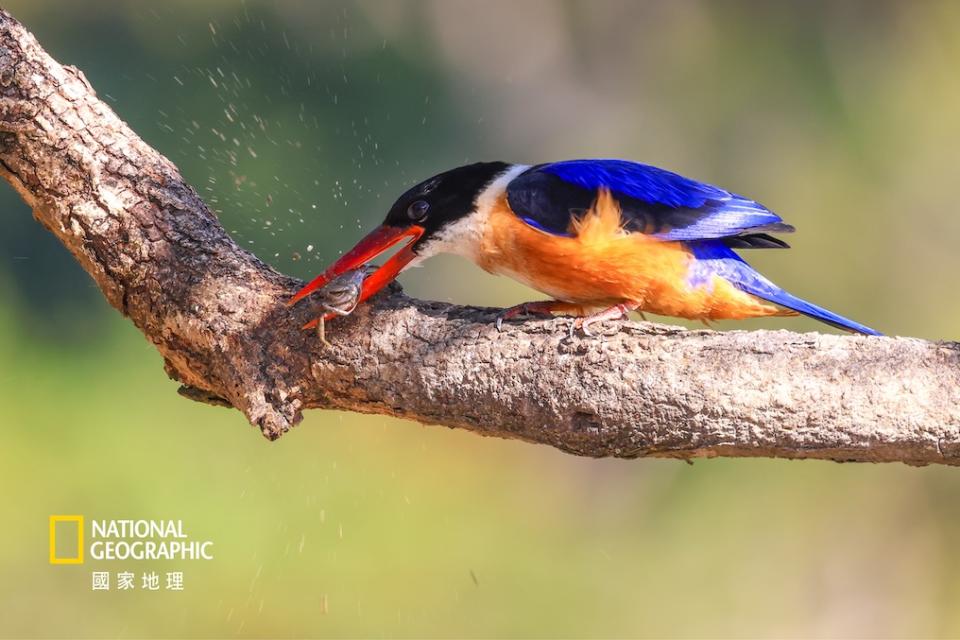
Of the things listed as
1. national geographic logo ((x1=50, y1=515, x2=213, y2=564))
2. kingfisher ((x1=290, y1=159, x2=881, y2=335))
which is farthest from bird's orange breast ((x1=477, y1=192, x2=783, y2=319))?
national geographic logo ((x1=50, y1=515, x2=213, y2=564))

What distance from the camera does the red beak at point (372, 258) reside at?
2.64 metres

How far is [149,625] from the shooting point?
4.70m

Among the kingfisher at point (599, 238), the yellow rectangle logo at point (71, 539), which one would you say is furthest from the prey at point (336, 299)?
the yellow rectangle logo at point (71, 539)

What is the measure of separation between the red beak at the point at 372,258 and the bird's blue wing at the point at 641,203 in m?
0.32

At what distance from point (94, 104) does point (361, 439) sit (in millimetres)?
2959

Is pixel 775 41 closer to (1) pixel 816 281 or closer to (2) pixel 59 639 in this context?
(1) pixel 816 281

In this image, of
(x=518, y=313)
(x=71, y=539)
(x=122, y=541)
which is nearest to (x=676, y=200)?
(x=518, y=313)

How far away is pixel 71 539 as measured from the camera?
466 centimetres

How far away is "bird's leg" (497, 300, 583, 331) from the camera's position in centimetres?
256

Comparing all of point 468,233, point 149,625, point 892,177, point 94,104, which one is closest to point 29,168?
point 94,104

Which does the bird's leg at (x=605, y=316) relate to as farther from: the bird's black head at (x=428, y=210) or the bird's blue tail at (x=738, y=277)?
the bird's black head at (x=428, y=210)

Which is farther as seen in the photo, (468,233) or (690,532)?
(690,532)

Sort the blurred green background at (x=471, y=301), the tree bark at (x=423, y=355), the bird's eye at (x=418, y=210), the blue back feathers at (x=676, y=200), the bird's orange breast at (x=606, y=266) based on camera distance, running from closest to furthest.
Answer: the tree bark at (x=423, y=355), the bird's orange breast at (x=606, y=266), the blue back feathers at (x=676, y=200), the bird's eye at (x=418, y=210), the blurred green background at (x=471, y=301)

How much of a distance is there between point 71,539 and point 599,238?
297 cm
